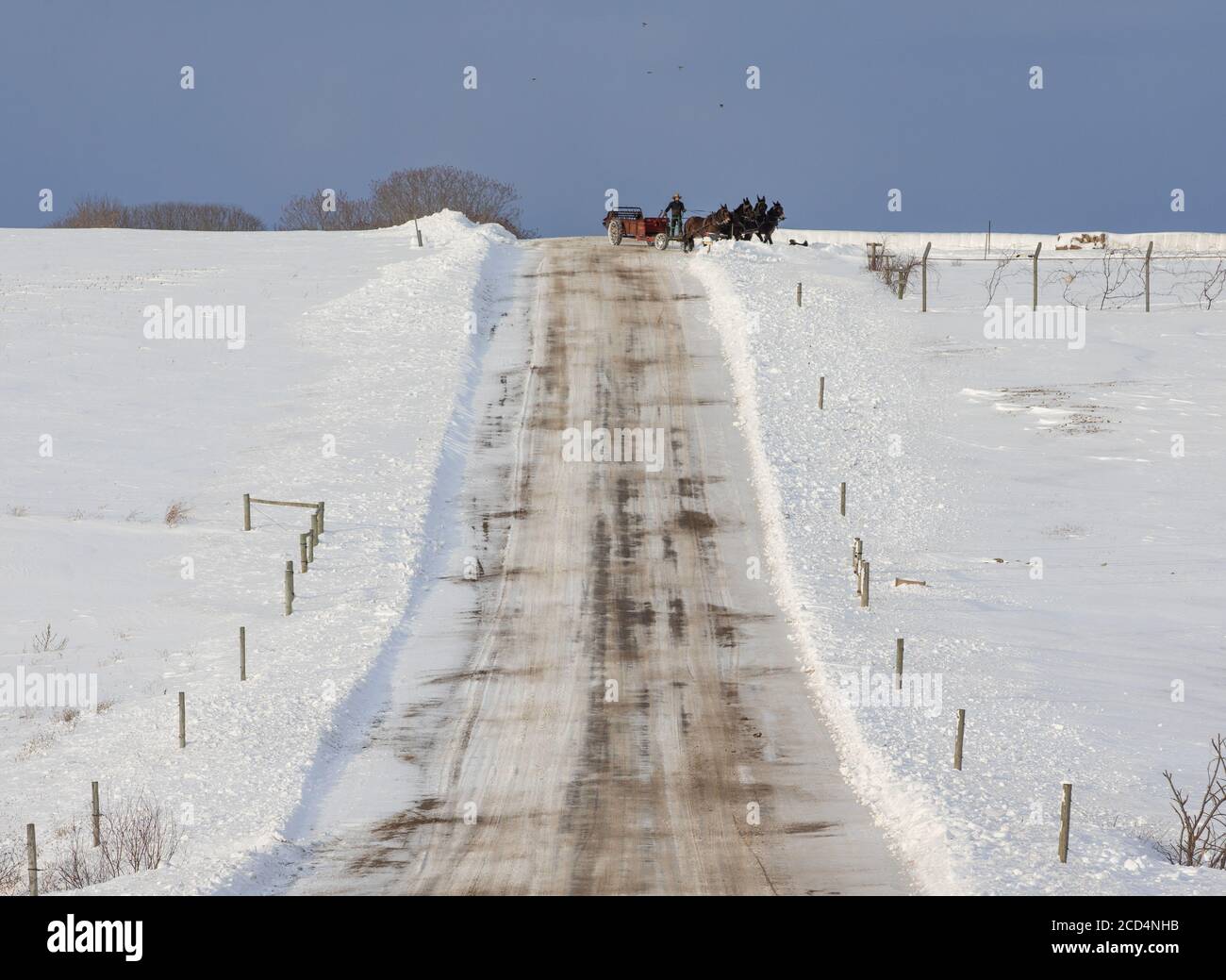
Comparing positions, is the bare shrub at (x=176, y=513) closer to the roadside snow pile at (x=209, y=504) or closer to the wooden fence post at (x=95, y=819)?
the roadside snow pile at (x=209, y=504)

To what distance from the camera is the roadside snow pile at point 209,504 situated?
17000 mm

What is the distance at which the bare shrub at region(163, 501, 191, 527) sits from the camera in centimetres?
2762

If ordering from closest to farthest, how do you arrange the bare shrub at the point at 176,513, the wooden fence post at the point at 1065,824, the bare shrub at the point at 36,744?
the wooden fence post at the point at 1065,824 < the bare shrub at the point at 36,744 < the bare shrub at the point at 176,513

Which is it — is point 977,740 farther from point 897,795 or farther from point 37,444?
point 37,444

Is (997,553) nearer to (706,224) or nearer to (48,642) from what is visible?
(48,642)

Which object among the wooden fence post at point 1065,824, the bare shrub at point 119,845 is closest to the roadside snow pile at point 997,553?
the wooden fence post at point 1065,824

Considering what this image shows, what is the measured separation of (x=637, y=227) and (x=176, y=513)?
2820 cm

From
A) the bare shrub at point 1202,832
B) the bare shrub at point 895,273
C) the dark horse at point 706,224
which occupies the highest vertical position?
the dark horse at point 706,224

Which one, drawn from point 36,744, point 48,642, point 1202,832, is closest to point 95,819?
point 36,744

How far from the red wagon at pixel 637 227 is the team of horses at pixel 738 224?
4.89ft

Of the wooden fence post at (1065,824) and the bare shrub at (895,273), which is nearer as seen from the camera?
the wooden fence post at (1065,824)

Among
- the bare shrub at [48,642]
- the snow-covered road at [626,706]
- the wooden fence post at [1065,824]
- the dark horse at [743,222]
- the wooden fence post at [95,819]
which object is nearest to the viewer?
the wooden fence post at [1065,824]

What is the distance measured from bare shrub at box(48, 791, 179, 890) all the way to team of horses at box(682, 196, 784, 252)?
36.9 metres

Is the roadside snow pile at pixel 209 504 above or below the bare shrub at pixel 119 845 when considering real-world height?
above
